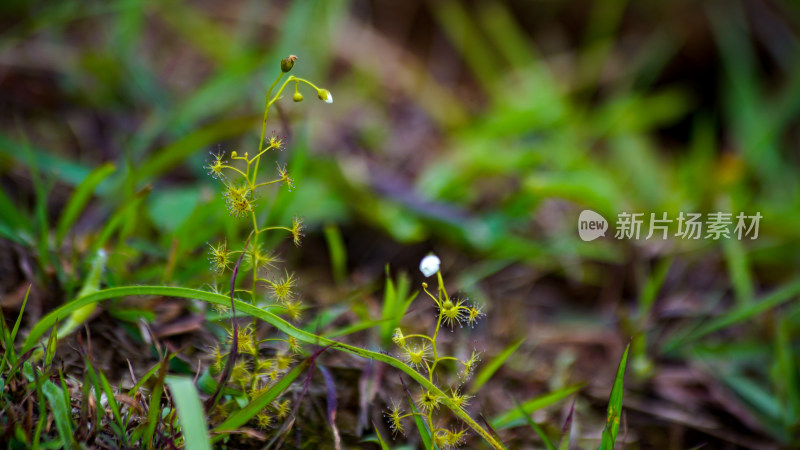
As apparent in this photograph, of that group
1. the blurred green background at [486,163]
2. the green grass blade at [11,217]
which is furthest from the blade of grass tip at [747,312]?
the green grass blade at [11,217]

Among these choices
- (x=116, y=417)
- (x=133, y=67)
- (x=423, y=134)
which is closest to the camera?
(x=116, y=417)

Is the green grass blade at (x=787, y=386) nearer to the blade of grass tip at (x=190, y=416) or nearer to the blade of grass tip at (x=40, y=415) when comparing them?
the blade of grass tip at (x=190, y=416)

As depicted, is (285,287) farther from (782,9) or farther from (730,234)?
(782,9)

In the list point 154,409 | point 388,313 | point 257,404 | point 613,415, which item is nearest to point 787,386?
point 613,415

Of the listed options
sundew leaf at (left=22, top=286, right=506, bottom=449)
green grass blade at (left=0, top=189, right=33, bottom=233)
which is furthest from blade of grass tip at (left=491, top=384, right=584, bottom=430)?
green grass blade at (left=0, top=189, right=33, bottom=233)

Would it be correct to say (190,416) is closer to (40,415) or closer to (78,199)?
(40,415)

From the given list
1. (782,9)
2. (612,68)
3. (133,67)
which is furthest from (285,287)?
(782,9)

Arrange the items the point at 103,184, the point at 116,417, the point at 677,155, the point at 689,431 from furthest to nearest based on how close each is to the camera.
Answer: the point at 677,155 → the point at 103,184 → the point at 689,431 → the point at 116,417
